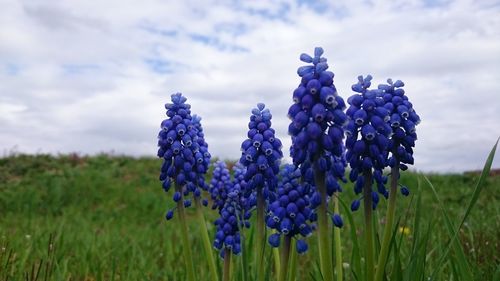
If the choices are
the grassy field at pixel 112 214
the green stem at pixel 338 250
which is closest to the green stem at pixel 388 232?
the green stem at pixel 338 250

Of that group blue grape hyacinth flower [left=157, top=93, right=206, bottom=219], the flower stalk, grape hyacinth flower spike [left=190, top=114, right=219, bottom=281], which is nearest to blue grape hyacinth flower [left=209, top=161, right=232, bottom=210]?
grape hyacinth flower spike [left=190, top=114, right=219, bottom=281]

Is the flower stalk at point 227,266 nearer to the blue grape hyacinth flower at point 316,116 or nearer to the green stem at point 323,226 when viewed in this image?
the green stem at point 323,226

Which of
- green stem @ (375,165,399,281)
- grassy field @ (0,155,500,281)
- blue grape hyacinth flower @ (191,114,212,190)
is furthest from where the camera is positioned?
grassy field @ (0,155,500,281)

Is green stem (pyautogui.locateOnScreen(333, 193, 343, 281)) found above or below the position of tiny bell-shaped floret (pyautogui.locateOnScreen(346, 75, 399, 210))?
below

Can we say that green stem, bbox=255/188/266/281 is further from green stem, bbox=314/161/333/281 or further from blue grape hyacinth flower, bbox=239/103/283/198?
green stem, bbox=314/161/333/281

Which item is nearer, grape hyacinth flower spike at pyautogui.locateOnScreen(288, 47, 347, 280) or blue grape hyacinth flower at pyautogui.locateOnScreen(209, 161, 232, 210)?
grape hyacinth flower spike at pyautogui.locateOnScreen(288, 47, 347, 280)

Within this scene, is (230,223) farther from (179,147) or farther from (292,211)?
(292,211)

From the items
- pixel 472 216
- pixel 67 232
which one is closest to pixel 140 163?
pixel 67 232

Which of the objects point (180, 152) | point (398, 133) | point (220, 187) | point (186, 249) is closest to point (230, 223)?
point (220, 187)
